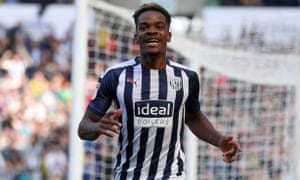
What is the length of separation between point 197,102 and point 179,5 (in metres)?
15.0

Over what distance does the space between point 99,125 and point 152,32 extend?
650mm

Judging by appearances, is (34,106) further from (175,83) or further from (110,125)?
(110,125)

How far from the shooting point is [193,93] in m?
5.45

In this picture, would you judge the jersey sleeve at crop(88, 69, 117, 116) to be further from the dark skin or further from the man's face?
the man's face

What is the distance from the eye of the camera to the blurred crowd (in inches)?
553

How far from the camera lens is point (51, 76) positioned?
1530 cm

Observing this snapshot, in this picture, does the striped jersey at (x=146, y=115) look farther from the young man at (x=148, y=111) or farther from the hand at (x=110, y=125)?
the hand at (x=110, y=125)

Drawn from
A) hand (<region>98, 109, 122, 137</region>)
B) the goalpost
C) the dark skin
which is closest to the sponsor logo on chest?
the dark skin

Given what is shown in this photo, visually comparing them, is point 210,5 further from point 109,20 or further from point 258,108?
point 109,20

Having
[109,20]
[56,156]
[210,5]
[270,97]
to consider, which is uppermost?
[210,5]

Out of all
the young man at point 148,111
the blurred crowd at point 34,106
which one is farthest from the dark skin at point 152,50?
the blurred crowd at point 34,106

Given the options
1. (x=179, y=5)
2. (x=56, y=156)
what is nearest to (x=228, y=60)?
(x=56, y=156)

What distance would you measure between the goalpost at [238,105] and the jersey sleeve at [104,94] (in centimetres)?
322

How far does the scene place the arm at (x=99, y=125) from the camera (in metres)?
4.64
